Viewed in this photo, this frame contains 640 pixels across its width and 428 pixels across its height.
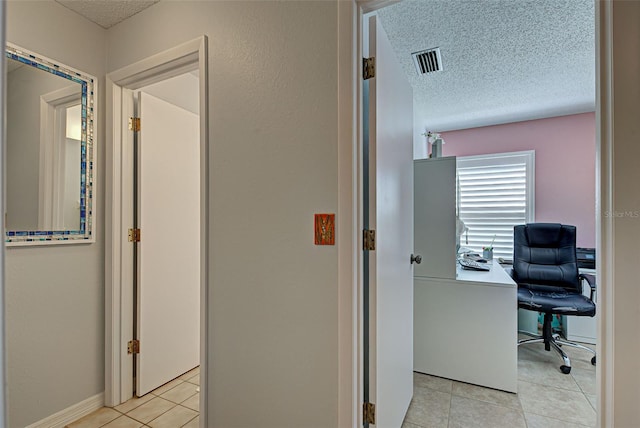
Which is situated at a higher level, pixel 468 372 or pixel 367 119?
pixel 367 119

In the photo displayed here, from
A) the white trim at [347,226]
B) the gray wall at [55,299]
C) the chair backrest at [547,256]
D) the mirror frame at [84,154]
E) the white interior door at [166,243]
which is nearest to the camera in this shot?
the white trim at [347,226]

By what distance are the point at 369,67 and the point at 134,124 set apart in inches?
64.8

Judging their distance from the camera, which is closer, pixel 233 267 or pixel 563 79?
pixel 233 267

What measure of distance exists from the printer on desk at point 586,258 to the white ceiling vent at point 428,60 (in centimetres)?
252

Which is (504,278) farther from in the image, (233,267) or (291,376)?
(233,267)

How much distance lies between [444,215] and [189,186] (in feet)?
6.49

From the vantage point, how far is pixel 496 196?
12.7 feet

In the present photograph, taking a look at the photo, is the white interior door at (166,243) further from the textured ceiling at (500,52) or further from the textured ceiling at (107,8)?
the textured ceiling at (500,52)

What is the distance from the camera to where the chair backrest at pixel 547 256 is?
111 inches

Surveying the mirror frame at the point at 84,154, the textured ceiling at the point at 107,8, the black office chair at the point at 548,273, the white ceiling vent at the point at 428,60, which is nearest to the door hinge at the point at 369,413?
the mirror frame at the point at 84,154

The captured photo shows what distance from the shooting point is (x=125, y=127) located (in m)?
1.95

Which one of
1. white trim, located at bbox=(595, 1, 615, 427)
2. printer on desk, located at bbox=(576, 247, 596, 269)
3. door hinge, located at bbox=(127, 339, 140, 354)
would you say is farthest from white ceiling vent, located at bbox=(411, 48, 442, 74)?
door hinge, located at bbox=(127, 339, 140, 354)

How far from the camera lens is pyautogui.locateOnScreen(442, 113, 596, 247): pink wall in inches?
134

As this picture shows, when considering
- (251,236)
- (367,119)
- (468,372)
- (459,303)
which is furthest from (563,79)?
(251,236)
